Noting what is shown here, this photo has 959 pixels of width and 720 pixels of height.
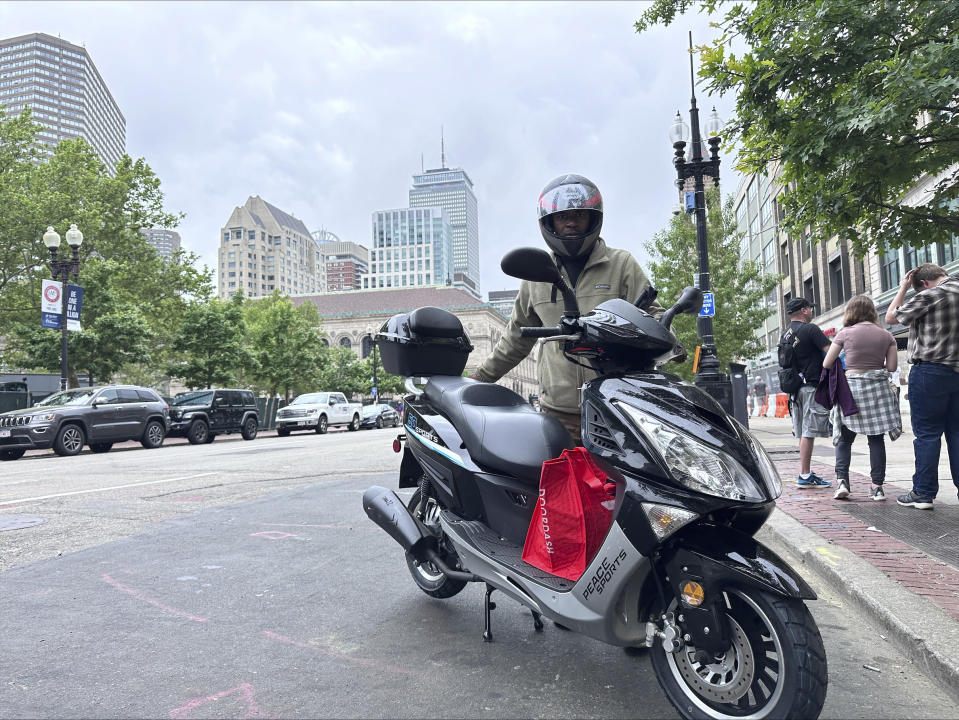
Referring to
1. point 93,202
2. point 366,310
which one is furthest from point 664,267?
point 366,310

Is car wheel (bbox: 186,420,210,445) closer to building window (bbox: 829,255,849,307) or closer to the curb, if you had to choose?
the curb

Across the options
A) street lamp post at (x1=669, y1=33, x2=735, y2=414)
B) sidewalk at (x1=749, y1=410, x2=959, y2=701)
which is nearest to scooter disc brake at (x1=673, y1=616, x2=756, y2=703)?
sidewalk at (x1=749, y1=410, x2=959, y2=701)

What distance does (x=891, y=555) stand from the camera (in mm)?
4105

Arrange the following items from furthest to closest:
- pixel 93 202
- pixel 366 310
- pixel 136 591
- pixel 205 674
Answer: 1. pixel 366 310
2. pixel 93 202
3. pixel 136 591
4. pixel 205 674

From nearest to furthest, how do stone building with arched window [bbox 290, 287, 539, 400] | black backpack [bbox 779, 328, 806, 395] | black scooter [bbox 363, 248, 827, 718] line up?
black scooter [bbox 363, 248, 827, 718]
black backpack [bbox 779, 328, 806, 395]
stone building with arched window [bbox 290, 287, 539, 400]

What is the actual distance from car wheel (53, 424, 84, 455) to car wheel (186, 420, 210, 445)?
5.04 metres

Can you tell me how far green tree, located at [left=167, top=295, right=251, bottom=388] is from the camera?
3130 cm

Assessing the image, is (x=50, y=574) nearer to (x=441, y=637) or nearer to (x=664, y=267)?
(x=441, y=637)

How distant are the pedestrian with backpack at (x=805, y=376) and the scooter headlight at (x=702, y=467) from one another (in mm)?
5375

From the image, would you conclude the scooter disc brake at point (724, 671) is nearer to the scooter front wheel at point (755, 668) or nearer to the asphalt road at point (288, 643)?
the scooter front wheel at point (755, 668)

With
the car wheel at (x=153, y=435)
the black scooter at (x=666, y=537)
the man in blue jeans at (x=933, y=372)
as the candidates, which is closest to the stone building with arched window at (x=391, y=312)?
the car wheel at (x=153, y=435)

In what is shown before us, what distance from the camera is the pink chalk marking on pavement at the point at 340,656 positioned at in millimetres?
2854

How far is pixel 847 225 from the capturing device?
246 inches

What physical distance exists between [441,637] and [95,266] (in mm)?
25592
